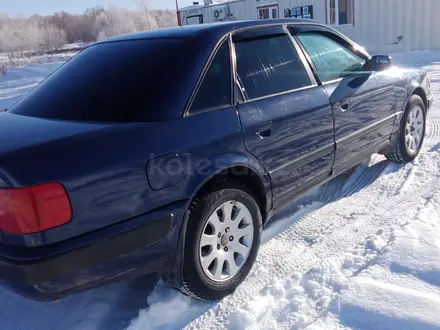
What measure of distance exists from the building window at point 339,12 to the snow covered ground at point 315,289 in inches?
569

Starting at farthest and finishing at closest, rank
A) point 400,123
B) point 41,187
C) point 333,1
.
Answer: point 333,1 → point 400,123 → point 41,187

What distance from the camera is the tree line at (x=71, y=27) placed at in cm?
4697

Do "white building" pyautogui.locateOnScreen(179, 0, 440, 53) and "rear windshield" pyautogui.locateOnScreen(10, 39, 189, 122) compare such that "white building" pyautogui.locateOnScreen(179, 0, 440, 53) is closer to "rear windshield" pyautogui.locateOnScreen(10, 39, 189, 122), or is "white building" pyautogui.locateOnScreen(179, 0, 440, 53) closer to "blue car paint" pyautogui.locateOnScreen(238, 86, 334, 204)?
"blue car paint" pyautogui.locateOnScreen(238, 86, 334, 204)

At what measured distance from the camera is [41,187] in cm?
182

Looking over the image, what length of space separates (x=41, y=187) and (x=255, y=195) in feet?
4.62

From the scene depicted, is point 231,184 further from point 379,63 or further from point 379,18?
point 379,18

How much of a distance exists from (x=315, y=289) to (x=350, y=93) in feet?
5.87

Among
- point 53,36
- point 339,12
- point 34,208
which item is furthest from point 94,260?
point 53,36

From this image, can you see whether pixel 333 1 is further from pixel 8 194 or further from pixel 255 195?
pixel 8 194

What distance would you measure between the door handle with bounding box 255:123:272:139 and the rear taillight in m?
1.29

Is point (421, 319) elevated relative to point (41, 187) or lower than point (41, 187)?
lower

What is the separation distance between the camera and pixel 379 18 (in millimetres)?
15062

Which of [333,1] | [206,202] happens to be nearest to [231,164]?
[206,202]

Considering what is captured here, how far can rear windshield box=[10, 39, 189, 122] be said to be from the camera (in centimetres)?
232
